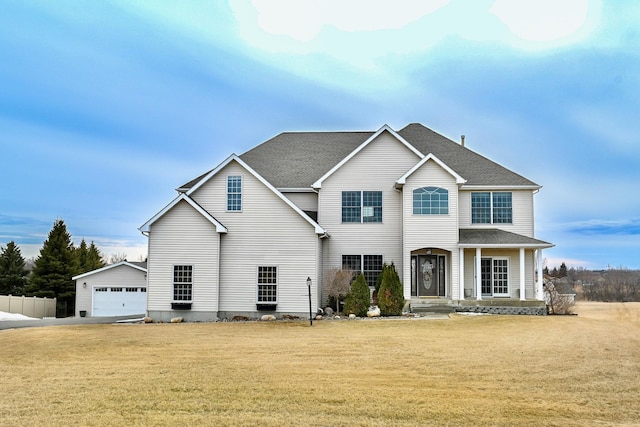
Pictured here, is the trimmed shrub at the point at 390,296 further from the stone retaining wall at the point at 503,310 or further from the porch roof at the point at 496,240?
the porch roof at the point at 496,240

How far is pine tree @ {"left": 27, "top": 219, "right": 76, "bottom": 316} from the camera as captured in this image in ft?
149

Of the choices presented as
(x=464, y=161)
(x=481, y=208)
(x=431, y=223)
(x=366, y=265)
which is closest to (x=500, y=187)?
(x=481, y=208)

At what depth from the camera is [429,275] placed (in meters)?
29.1

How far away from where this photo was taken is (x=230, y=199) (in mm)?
26578

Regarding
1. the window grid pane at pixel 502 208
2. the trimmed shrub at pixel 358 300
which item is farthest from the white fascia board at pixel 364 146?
the trimmed shrub at pixel 358 300

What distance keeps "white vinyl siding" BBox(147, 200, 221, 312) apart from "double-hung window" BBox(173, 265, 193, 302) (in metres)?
0.16

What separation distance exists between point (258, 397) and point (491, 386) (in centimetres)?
485

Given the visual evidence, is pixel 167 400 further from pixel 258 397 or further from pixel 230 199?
pixel 230 199

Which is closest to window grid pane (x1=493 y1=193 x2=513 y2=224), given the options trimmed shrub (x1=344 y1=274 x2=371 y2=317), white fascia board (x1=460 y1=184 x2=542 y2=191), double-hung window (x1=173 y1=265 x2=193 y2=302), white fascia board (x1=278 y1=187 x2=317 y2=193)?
white fascia board (x1=460 y1=184 x2=542 y2=191)

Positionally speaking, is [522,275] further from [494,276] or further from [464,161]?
[464,161]

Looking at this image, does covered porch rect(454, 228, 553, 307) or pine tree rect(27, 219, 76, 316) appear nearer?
covered porch rect(454, 228, 553, 307)

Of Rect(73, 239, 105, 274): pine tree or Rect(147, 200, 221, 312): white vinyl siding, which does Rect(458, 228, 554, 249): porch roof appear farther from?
Rect(73, 239, 105, 274): pine tree

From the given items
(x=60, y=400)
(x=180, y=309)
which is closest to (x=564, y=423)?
(x=60, y=400)

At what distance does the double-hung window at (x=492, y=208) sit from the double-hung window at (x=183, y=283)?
1434cm
